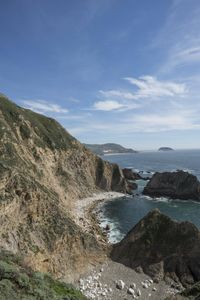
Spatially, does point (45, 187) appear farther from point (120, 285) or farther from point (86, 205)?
point (120, 285)

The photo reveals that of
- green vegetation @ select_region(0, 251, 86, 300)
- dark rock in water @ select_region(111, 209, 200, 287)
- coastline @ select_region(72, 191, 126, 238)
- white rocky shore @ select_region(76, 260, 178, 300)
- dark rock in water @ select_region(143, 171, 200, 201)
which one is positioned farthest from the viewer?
dark rock in water @ select_region(143, 171, 200, 201)

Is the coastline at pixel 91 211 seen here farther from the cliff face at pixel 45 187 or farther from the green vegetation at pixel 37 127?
the green vegetation at pixel 37 127

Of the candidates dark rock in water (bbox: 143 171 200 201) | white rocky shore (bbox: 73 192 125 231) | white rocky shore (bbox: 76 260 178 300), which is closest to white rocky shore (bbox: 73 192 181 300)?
white rocky shore (bbox: 76 260 178 300)

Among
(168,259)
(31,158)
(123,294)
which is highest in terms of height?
(31,158)

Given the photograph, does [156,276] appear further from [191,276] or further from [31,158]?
[31,158]

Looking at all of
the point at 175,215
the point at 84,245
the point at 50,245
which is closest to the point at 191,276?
the point at 84,245

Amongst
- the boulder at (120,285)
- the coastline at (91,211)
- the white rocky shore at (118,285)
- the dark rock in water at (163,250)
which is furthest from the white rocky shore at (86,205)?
the boulder at (120,285)

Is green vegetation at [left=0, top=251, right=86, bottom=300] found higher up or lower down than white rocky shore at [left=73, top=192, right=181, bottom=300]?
higher up

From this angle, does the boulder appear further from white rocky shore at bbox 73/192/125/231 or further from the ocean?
white rocky shore at bbox 73/192/125/231
